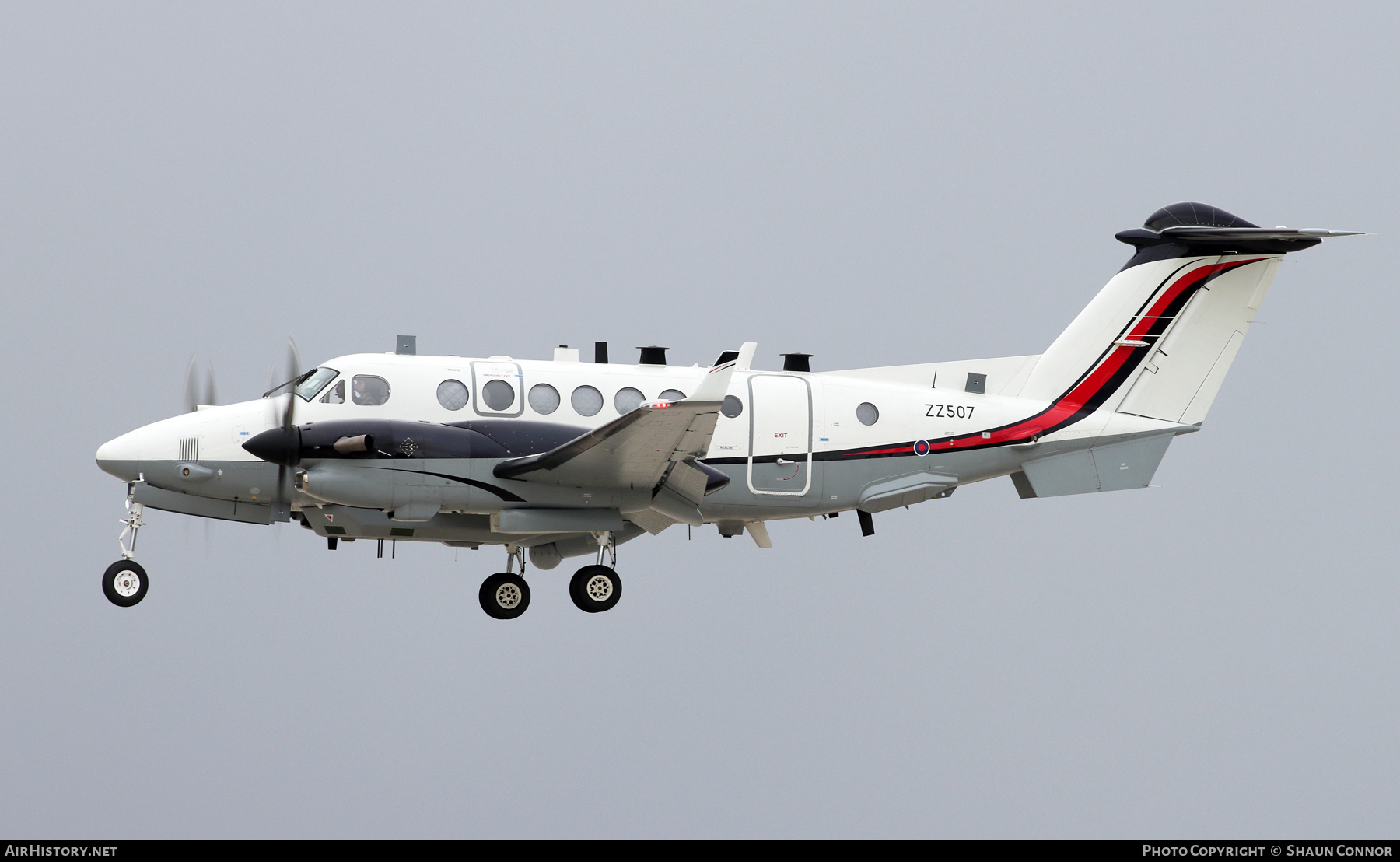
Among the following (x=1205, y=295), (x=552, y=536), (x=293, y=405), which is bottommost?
(x=552, y=536)

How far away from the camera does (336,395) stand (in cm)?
2109

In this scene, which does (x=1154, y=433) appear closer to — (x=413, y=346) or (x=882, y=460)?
(x=882, y=460)

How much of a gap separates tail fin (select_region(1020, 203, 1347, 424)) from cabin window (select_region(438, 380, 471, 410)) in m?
8.43

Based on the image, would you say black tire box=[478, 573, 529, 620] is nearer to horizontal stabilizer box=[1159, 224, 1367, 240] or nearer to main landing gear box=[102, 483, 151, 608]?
main landing gear box=[102, 483, 151, 608]

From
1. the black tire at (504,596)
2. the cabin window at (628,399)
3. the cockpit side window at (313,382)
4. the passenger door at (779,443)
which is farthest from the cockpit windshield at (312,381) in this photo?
the passenger door at (779,443)

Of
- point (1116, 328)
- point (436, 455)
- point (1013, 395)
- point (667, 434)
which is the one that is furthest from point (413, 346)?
point (1116, 328)

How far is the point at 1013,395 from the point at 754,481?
14.4 ft

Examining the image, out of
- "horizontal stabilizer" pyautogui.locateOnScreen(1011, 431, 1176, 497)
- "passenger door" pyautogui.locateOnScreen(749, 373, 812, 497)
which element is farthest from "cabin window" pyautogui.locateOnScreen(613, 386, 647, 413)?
"horizontal stabilizer" pyautogui.locateOnScreen(1011, 431, 1176, 497)

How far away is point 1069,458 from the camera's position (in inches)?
938

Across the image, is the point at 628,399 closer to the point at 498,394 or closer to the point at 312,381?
the point at 498,394

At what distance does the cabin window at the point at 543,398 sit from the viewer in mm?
21578

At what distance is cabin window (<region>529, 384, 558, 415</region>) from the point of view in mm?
21578

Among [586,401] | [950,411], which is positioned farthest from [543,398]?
[950,411]

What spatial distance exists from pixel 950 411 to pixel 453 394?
7247 millimetres
